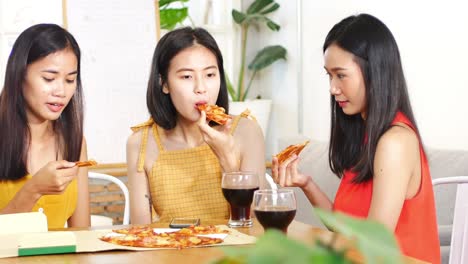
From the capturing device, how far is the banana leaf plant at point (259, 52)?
17.5 feet

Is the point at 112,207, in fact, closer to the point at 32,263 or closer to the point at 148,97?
the point at 148,97

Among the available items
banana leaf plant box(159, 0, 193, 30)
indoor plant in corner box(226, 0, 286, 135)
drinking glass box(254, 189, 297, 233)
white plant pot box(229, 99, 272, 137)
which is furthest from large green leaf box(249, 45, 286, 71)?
drinking glass box(254, 189, 297, 233)

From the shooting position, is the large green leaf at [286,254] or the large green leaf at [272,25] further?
the large green leaf at [272,25]

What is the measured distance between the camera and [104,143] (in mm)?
4980

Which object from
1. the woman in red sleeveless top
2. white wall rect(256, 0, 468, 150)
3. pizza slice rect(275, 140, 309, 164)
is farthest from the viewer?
white wall rect(256, 0, 468, 150)

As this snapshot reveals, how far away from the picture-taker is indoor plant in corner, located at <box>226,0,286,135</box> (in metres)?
5.34

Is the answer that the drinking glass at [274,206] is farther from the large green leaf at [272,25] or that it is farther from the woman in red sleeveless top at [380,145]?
the large green leaf at [272,25]

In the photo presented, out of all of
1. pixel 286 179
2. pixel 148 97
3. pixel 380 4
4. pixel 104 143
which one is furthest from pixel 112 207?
pixel 286 179

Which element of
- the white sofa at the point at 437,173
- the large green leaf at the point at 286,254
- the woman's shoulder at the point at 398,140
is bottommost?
the white sofa at the point at 437,173

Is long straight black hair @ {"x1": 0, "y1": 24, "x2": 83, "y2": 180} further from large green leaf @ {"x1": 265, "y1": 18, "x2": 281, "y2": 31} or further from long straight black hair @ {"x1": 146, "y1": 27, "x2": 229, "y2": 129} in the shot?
large green leaf @ {"x1": 265, "y1": 18, "x2": 281, "y2": 31}

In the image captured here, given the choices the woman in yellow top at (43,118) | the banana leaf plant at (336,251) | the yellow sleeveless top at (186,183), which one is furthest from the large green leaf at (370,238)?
the yellow sleeveless top at (186,183)

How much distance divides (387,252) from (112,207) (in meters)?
4.71

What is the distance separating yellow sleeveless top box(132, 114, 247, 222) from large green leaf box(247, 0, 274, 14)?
3084 millimetres

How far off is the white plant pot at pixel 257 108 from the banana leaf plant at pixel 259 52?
0.15 m
